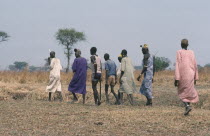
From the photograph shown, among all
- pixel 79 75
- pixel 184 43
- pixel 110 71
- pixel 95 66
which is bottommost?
pixel 79 75

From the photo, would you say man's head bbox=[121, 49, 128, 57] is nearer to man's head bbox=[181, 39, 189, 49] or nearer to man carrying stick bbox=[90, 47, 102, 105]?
man carrying stick bbox=[90, 47, 102, 105]

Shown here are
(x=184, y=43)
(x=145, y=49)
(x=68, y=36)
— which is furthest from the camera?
(x=68, y=36)

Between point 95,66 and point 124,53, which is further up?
point 124,53

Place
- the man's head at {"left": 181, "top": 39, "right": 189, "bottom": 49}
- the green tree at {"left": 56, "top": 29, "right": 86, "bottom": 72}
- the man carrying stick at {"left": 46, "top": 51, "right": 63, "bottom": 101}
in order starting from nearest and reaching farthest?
the man's head at {"left": 181, "top": 39, "right": 189, "bottom": 49} → the man carrying stick at {"left": 46, "top": 51, "right": 63, "bottom": 101} → the green tree at {"left": 56, "top": 29, "right": 86, "bottom": 72}

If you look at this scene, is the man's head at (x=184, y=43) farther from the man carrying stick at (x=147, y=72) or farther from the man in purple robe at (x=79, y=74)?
the man in purple robe at (x=79, y=74)

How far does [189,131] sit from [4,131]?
3215mm

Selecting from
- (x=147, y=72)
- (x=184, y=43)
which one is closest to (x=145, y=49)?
(x=147, y=72)

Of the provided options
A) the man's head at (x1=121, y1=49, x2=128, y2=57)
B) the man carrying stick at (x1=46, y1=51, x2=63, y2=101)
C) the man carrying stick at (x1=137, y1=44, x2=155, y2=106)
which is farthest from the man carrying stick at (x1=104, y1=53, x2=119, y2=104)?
the man carrying stick at (x1=46, y1=51, x2=63, y2=101)

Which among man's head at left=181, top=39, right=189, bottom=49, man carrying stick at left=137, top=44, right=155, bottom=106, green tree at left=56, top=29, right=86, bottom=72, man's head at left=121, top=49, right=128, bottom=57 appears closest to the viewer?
man's head at left=181, top=39, right=189, bottom=49

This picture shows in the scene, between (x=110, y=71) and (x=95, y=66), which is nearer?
(x=95, y=66)

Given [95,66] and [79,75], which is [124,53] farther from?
[79,75]

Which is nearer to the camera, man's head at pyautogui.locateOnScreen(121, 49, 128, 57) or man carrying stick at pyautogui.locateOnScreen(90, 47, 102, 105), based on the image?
man carrying stick at pyautogui.locateOnScreen(90, 47, 102, 105)

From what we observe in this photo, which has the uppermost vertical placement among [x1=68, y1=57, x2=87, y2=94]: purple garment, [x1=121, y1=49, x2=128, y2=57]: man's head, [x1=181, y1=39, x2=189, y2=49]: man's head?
[x1=121, y1=49, x2=128, y2=57]: man's head

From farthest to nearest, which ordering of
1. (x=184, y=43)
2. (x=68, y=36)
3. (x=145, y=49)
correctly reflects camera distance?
1. (x=68, y=36)
2. (x=145, y=49)
3. (x=184, y=43)
